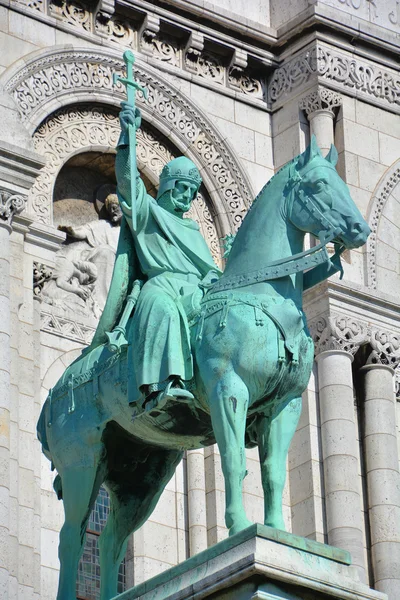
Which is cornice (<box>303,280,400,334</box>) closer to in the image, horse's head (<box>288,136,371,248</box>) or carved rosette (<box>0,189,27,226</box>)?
carved rosette (<box>0,189,27,226</box>)

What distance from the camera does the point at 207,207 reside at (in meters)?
21.5

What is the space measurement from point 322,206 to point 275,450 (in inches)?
→ 66.6

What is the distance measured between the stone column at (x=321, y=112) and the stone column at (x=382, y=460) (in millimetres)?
1971

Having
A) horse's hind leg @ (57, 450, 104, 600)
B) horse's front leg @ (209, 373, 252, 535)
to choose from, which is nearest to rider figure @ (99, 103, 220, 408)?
horse's front leg @ (209, 373, 252, 535)

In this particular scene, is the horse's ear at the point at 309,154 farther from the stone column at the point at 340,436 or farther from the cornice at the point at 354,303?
the stone column at the point at 340,436

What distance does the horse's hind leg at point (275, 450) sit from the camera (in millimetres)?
15406

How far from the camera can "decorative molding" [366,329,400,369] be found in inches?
829

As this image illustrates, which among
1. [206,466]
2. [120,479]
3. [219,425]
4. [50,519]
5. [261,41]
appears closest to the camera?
[219,425]

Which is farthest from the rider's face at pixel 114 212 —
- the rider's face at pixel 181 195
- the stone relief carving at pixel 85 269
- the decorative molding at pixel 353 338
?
the rider's face at pixel 181 195

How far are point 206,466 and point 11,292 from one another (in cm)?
249

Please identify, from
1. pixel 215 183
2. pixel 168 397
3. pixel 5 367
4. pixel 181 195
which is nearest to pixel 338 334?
pixel 215 183

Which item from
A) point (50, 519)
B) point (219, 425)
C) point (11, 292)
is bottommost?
point (219, 425)

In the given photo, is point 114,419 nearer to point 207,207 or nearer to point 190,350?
point 190,350

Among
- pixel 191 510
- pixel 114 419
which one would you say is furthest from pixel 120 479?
pixel 191 510
